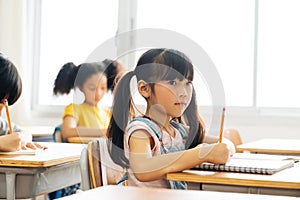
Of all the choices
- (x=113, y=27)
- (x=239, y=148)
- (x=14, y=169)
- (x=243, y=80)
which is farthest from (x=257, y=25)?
(x=14, y=169)

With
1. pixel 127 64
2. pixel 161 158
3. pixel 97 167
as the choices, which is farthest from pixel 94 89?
pixel 161 158

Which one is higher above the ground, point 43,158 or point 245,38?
point 245,38

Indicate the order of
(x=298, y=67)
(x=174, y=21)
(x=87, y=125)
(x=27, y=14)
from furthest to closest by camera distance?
(x=27, y=14), (x=174, y=21), (x=298, y=67), (x=87, y=125)

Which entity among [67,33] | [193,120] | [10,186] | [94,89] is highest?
[67,33]

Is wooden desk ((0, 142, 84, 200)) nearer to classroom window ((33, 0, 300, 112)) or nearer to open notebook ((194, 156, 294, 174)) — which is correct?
open notebook ((194, 156, 294, 174))

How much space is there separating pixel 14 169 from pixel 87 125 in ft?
6.20

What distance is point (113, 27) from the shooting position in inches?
201

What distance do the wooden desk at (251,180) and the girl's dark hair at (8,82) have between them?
1080 millimetres

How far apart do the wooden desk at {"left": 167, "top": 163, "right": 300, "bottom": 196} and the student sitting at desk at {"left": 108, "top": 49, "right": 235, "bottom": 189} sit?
11cm

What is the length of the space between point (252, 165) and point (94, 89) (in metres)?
2.36

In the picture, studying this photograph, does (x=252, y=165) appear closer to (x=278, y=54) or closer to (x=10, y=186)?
(x=10, y=186)

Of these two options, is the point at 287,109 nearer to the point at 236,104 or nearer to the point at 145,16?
the point at 236,104

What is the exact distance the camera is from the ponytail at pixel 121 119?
192 cm

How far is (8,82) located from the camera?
8.04 ft
